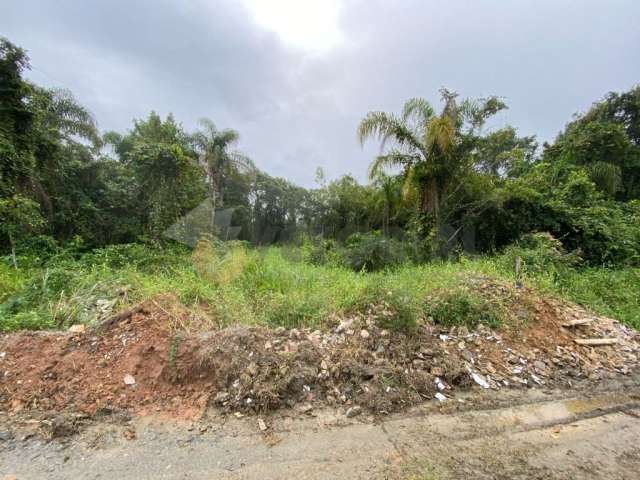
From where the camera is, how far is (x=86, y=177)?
364 inches

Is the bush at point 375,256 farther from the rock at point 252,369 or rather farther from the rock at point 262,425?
the rock at point 262,425

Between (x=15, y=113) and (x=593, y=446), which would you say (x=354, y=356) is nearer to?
(x=593, y=446)

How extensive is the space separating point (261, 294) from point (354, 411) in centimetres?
219

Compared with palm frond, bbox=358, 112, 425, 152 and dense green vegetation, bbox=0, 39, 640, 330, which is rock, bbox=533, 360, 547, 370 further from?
palm frond, bbox=358, 112, 425, 152

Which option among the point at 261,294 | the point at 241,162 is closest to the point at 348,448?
the point at 261,294

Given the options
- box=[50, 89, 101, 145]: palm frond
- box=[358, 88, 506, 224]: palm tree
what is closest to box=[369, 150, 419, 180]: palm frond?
box=[358, 88, 506, 224]: palm tree

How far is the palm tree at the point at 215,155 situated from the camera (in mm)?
11453

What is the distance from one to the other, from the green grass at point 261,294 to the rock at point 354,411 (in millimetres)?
979

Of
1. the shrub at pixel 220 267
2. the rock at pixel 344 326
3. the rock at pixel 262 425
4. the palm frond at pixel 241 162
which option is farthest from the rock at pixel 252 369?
the palm frond at pixel 241 162

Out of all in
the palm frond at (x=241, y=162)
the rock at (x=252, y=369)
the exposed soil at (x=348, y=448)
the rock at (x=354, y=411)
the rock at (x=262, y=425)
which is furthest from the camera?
the palm frond at (x=241, y=162)

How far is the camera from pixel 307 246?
8859 mm

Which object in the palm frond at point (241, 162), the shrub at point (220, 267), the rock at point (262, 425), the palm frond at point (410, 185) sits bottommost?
the rock at point (262, 425)

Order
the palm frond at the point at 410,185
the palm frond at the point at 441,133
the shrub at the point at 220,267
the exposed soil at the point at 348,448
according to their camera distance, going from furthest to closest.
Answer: the palm frond at the point at 410,185
the palm frond at the point at 441,133
the shrub at the point at 220,267
the exposed soil at the point at 348,448

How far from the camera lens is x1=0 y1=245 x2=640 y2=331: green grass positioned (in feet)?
10.0
